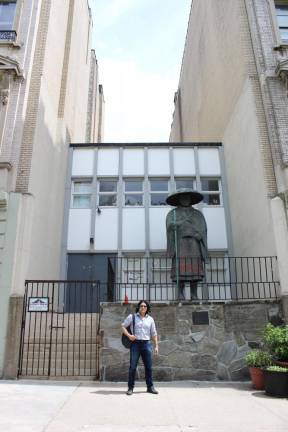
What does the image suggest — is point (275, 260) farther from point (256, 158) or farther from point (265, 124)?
point (265, 124)

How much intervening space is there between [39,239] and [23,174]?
2.32 m

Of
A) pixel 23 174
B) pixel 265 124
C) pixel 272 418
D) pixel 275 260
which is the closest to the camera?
pixel 272 418

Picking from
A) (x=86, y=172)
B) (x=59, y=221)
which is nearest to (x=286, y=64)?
(x=86, y=172)

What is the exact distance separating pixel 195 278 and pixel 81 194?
7122 mm

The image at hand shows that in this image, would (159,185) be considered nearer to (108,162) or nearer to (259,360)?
(108,162)

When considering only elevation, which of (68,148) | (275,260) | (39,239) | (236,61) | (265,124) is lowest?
(275,260)

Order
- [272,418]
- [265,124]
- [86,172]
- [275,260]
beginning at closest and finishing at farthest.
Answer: [272,418]
[275,260]
[265,124]
[86,172]

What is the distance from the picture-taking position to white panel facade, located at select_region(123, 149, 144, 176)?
17062 millimetres

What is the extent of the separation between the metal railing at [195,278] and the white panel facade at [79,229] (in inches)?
67.3

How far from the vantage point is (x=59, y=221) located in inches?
610

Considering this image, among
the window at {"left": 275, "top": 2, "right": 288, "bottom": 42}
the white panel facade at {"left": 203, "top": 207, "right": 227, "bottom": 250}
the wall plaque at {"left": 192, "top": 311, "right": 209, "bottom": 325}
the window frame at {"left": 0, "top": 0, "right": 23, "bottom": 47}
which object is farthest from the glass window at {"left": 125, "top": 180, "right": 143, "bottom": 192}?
the window at {"left": 275, "top": 2, "right": 288, "bottom": 42}

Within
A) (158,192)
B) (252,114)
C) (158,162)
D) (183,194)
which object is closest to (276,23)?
(252,114)

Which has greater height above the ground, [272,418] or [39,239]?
[39,239]

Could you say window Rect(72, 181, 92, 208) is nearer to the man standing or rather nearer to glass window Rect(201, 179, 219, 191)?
glass window Rect(201, 179, 219, 191)
